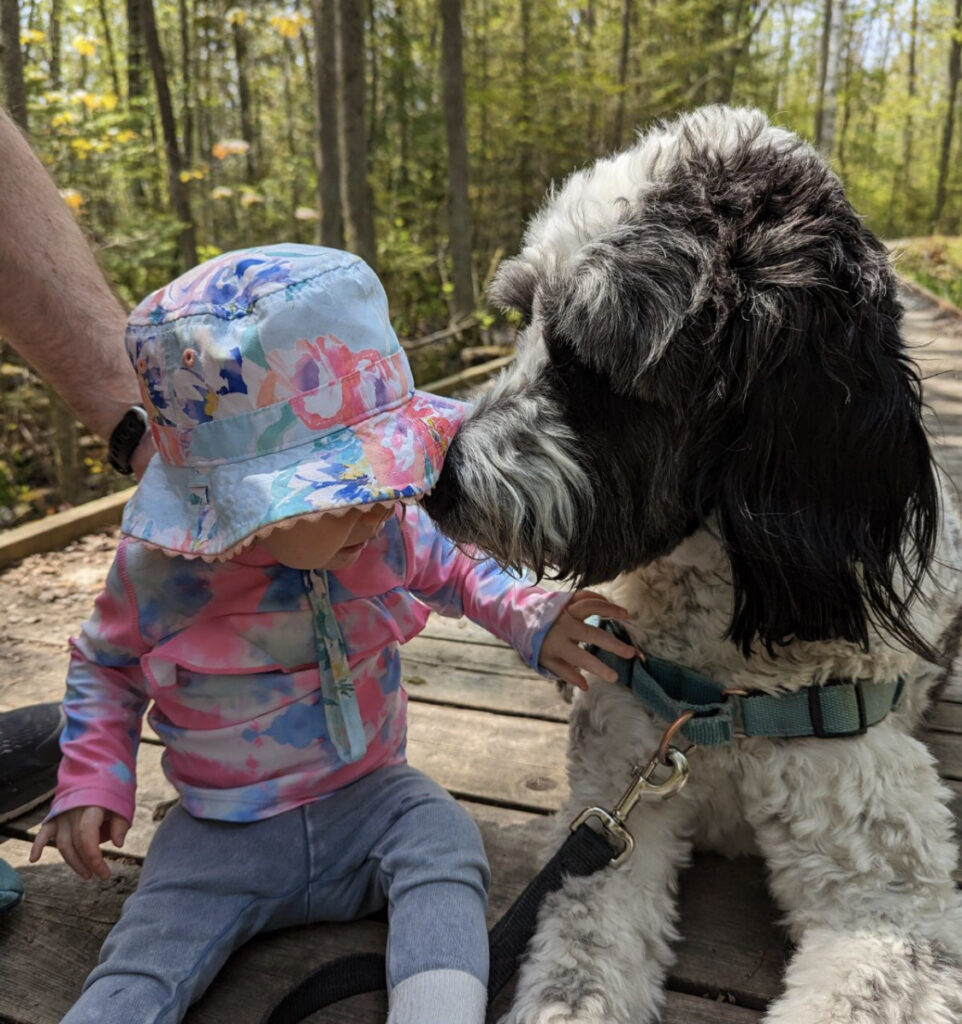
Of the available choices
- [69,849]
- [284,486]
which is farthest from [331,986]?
[284,486]

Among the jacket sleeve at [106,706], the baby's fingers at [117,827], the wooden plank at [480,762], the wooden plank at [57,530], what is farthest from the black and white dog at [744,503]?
the wooden plank at [57,530]

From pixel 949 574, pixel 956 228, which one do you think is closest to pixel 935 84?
pixel 956 228

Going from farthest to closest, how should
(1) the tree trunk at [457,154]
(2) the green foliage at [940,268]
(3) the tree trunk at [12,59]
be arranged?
1. (2) the green foliage at [940,268]
2. (1) the tree trunk at [457,154]
3. (3) the tree trunk at [12,59]

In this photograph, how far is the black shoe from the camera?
2.07 metres

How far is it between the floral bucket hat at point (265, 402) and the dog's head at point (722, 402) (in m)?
0.21

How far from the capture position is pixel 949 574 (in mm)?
1819

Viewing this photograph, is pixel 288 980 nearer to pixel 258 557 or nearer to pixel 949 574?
pixel 258 557

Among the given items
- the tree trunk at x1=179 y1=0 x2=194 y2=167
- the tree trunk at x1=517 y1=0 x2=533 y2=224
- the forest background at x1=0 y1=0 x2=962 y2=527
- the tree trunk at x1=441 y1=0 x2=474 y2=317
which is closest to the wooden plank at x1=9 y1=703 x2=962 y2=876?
the forest background at x1=0 y1=0 x2=962 y2=527

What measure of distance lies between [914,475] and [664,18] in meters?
18.1

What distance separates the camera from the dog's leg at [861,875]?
1.36 m

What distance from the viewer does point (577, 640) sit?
175 centimetres

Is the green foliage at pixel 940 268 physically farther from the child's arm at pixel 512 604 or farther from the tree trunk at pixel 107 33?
the tree trunk at pixel 107 33

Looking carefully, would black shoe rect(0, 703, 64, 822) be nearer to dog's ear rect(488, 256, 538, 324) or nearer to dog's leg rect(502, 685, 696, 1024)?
dog's leg rect(502, 685, 696, 1024)

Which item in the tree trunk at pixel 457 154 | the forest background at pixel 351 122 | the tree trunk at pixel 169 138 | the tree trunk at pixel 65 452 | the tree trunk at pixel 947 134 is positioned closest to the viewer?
the tree trunk at pixel 65 452
